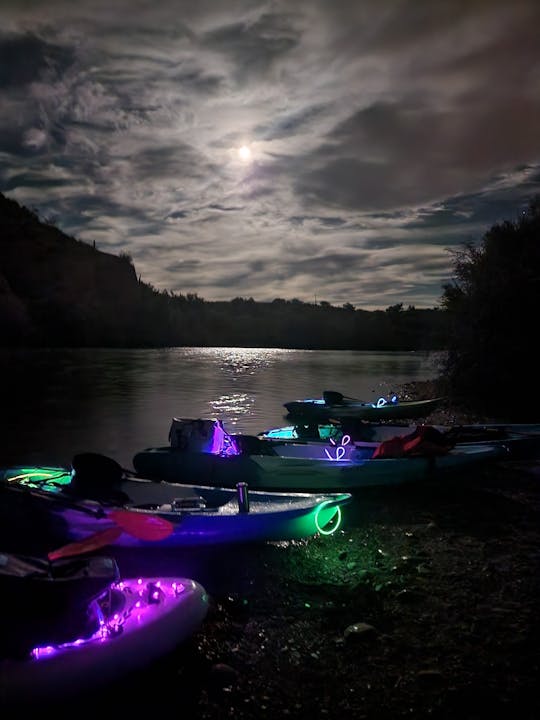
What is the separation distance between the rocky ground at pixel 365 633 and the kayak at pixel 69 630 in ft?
0.70

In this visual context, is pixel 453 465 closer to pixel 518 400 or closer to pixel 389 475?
pixel 389 475

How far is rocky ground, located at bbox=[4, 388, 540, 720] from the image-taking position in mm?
4391

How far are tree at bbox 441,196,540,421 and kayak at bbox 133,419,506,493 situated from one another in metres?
14.8

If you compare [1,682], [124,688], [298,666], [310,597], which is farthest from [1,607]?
[310,597]

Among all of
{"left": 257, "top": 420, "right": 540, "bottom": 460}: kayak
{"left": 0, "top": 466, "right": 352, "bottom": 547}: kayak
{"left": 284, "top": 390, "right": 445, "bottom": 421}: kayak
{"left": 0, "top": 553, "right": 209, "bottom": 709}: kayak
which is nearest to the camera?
{"left": 0, "top": 553, "right": 209, "bottom": 709}: kayak

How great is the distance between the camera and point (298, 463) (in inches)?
410

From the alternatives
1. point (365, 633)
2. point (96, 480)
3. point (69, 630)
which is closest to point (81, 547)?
point (69, 630)

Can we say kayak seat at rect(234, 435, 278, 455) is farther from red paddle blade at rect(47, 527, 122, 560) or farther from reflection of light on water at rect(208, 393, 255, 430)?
reflection of light on water at rect(208, 393, 255, 430)

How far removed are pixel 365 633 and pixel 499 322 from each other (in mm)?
23825

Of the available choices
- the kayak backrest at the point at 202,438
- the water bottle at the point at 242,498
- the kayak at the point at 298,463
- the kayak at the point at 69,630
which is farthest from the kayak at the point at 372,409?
the kayak at the point at 69,630

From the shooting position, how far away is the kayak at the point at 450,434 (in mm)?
12734

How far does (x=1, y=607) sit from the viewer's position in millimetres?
4223

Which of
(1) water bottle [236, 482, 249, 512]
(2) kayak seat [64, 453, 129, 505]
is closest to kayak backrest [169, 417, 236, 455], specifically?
(2) kayak seat [64, 453, 129, 505]

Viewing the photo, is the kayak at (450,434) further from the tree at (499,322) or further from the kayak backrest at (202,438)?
the tree at (499,322)
